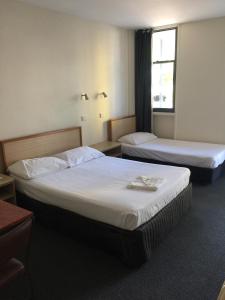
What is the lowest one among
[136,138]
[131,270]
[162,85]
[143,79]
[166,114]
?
[131,270]

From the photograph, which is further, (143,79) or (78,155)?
(143,79)

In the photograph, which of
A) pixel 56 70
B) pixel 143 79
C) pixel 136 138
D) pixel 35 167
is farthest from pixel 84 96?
pixel 35 167

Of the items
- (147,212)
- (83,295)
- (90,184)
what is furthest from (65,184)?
(83,295)

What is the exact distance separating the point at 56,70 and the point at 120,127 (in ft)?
5.62

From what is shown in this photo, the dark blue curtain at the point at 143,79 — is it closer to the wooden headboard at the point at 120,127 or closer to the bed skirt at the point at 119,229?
the wooden headboard at the point at 120,127

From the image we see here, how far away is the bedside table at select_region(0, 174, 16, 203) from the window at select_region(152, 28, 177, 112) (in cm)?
327

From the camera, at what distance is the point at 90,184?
2818 millimetres

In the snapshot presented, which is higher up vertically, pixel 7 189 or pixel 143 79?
pixel 143 79

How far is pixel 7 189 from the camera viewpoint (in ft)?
9.84

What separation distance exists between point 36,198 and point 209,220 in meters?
1.96

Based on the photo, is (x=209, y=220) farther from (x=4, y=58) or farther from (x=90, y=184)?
(x=4, y=58)

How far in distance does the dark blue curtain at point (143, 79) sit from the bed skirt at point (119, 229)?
2.50 m

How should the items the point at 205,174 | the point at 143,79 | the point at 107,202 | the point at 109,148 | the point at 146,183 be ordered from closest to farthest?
the point at 107,202, the point at 146,183, the point at 205,174, the point at 109,148, the point at 143,79

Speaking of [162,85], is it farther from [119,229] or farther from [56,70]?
[119,229]
